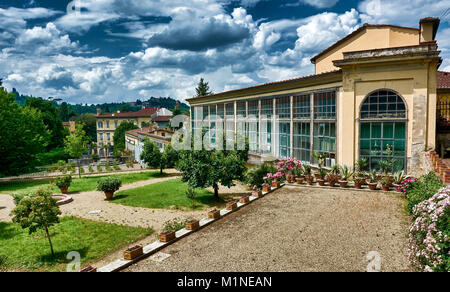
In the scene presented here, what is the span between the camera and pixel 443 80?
22.6 m

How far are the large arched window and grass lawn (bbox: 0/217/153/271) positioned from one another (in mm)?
11873

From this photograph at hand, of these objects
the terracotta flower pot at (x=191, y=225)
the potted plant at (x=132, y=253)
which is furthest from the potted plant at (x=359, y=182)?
the potted plant at (x=132, y=253)

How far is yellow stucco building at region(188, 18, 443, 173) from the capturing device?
13727 mm

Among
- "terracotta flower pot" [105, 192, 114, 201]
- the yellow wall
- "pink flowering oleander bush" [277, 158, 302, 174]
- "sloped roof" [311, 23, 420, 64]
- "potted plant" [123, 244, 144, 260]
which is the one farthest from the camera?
"terracotta flower pot" [105, 192, 114, 201]

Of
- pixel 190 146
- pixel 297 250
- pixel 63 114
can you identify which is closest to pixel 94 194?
pixel 190 146

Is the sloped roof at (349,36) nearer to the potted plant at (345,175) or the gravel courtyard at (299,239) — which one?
the potted plant at (345,175)

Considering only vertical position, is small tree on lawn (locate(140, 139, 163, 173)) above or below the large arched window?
below

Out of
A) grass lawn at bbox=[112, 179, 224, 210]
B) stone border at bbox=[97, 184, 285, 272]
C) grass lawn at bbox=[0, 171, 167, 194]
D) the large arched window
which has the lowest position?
grass lawn at bbox=[0, 171, 167, 194]

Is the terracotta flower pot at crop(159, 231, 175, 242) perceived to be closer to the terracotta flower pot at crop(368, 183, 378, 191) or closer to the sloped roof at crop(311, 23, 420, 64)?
the terracotta flower pot at crop(368, 183, 378, 191)

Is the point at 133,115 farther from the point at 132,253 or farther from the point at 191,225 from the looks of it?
the point at 132,253

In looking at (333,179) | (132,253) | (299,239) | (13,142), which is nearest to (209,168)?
(333,179)

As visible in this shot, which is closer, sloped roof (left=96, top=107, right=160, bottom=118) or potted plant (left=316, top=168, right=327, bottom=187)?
potted plant (left=316, top=168, right=327, bottom=187)

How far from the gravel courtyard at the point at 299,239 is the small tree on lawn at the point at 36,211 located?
5.65 metres

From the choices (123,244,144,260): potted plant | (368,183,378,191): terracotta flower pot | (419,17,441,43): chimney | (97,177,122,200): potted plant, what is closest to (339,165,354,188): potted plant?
(368,183,378,191): terracotta flower pot
